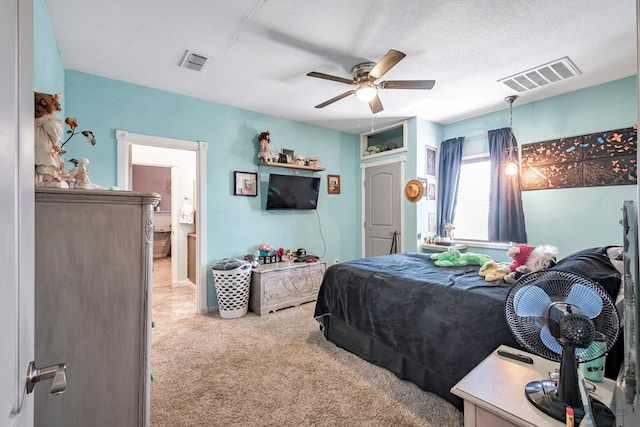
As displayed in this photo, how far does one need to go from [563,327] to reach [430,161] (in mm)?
3741

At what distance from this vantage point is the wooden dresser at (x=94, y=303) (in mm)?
995

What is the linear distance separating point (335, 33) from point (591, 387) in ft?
8.47

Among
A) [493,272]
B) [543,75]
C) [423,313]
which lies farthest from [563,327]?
[543,75]

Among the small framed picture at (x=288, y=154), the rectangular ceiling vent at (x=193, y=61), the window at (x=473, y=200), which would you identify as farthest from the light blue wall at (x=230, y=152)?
the window at (x=473, y=200)

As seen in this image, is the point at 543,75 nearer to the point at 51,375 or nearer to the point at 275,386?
the point at 275,386

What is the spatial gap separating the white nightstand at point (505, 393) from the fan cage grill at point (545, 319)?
17 centimetres

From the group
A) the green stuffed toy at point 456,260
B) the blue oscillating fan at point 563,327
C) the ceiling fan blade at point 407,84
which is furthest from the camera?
the green stuffed toy at point 456,260

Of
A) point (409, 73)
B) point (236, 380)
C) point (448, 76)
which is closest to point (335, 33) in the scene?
point (409, 73)

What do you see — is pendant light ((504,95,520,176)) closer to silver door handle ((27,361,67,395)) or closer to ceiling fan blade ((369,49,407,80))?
ceiling fan blade ((369,49,407,80))

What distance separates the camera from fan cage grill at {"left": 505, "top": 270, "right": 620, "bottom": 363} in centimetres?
99

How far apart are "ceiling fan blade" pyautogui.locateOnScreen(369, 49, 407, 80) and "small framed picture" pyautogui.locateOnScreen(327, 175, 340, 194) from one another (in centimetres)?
242

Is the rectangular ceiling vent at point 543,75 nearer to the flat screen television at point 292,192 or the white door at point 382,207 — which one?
the white door at point 382,207

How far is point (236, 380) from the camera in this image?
210 cm

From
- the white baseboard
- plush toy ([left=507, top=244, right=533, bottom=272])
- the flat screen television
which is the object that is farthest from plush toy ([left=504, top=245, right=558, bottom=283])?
the white baseboard
